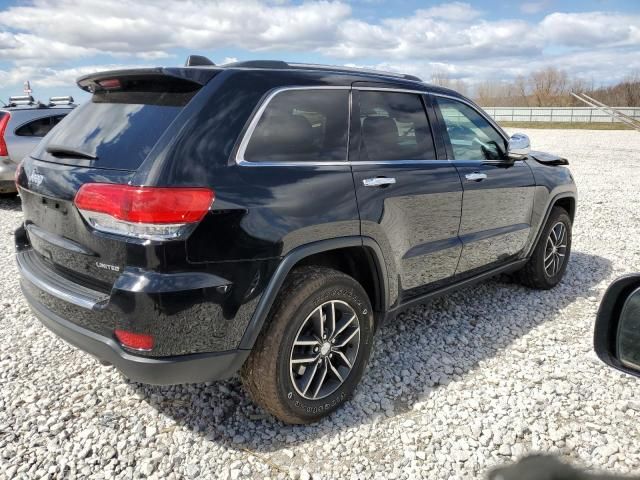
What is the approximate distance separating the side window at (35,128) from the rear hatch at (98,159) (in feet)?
19.8

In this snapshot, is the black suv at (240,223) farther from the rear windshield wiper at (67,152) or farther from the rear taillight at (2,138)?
the rear taillight at (2,138)

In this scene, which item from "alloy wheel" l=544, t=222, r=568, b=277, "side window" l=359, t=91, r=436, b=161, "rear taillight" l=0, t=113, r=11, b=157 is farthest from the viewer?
"rear taillight" l=0, t=113, r=11, b=157

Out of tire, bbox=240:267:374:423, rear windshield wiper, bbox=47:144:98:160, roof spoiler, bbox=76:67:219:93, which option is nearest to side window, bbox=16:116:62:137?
rear windshield wiper, bbox=47:144:98:160

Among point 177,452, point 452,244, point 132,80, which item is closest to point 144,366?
point 177,452

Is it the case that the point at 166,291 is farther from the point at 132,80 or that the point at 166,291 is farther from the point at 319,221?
the point at 132,80

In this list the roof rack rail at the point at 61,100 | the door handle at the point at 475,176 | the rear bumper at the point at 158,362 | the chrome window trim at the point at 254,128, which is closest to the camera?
the rear bumper at the point at 158,362

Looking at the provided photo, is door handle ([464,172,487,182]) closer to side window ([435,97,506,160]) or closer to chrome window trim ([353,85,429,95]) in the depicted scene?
side window ([435,97,506,160])

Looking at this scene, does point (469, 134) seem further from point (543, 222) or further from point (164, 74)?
point (164, 74)

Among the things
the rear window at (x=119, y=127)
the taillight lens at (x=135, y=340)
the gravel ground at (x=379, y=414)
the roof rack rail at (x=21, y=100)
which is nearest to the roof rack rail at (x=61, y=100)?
the roof rack rail at (x=21, y=100)

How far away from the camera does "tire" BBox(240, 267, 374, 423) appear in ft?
8.48

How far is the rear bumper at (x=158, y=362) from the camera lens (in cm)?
232

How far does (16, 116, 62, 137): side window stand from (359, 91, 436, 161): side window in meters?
6.95

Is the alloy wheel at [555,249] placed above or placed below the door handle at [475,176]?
below

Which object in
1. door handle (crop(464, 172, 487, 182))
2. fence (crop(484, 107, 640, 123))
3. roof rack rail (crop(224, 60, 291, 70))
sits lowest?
door handle (crop(464, 172, 487, 182))
